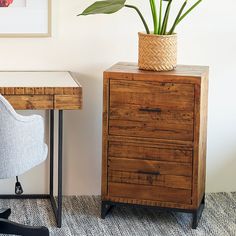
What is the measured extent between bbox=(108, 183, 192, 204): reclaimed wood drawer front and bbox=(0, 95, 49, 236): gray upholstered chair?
564 mm

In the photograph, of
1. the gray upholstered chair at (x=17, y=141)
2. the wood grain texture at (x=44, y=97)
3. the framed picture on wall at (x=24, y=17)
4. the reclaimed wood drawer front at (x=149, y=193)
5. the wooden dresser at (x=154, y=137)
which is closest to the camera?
the gray upholstered chair at (x=17, y=141)

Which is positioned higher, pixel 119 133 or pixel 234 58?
pixel 234 58

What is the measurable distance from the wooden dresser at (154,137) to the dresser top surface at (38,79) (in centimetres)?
21

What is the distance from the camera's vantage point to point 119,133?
10.4ft

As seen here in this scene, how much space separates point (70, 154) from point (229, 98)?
0.94 metres

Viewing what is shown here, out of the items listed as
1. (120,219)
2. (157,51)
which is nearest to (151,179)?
(120,219)

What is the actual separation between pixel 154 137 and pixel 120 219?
0.48 m

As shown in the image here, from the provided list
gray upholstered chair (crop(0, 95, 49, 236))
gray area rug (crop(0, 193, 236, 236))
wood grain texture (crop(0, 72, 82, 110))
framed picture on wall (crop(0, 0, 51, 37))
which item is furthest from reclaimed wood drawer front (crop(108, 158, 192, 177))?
framed picture on wall (crop(0, 0, 51, 37))

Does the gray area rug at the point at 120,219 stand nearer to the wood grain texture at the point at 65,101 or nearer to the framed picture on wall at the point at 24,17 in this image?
the wood grain texture at the point at 65,101

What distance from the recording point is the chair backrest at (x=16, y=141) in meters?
2.56

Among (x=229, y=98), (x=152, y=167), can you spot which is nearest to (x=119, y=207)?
(x=152, y=167)

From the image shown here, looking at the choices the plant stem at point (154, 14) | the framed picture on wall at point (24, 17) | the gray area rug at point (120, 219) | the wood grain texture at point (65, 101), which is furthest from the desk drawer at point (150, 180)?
the framed picture on wall at point (24, 17)

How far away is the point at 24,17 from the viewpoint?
3355 mm

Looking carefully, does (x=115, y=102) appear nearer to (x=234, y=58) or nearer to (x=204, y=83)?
(x=204, y=83)
